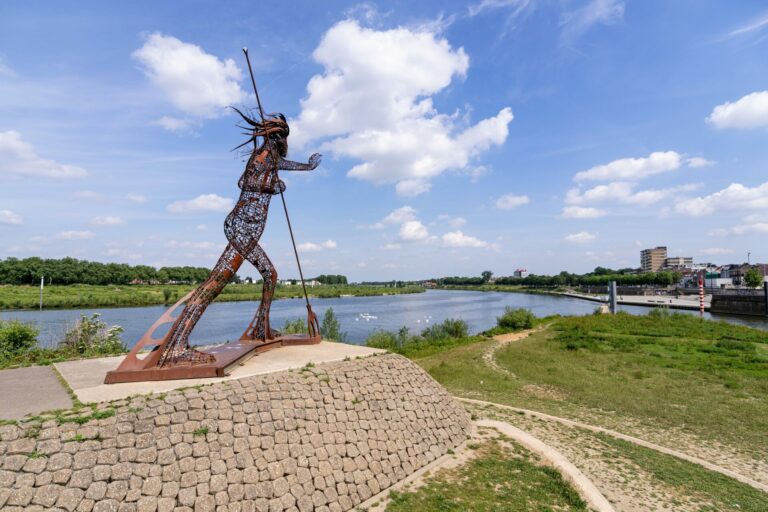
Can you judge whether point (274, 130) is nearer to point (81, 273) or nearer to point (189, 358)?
point (189, 358)

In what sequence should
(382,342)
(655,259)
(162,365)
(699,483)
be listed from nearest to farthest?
(699,483)
(162,365)
(382,342)
(655,259)

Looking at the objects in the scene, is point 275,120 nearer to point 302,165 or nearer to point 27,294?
point 302,165

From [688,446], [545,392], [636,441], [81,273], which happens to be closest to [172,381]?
[636,441]

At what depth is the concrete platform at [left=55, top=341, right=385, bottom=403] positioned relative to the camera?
6.90 metres

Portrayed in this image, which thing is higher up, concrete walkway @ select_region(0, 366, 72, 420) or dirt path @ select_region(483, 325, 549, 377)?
concrete walkway @ select_region(0, 366, 72, 420)

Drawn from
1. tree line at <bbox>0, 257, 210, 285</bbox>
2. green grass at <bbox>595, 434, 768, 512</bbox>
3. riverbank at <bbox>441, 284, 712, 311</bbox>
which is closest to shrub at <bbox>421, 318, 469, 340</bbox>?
green grass at <bbox>595, 434, 768, 512</bbox>

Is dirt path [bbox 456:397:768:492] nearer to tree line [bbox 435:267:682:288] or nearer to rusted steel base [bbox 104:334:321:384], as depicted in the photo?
rusted steel base [bbox 104:334:321:384]

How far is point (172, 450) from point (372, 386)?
4047 mm

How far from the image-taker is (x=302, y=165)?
443 inches

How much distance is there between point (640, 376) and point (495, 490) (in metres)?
9.93

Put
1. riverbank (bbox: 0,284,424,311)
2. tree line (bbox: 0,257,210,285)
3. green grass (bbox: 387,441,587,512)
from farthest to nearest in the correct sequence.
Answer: tree line (bbox: 0,257,210,285)
riverbank (bbox: 0,284,424,311)
green grass (bbox: 387,441,587,512)

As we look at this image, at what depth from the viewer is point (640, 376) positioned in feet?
46.1

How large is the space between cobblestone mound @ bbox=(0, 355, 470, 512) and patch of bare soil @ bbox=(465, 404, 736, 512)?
7.43 ft

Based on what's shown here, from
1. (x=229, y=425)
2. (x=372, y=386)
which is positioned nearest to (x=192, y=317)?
(x=229, y=425)
